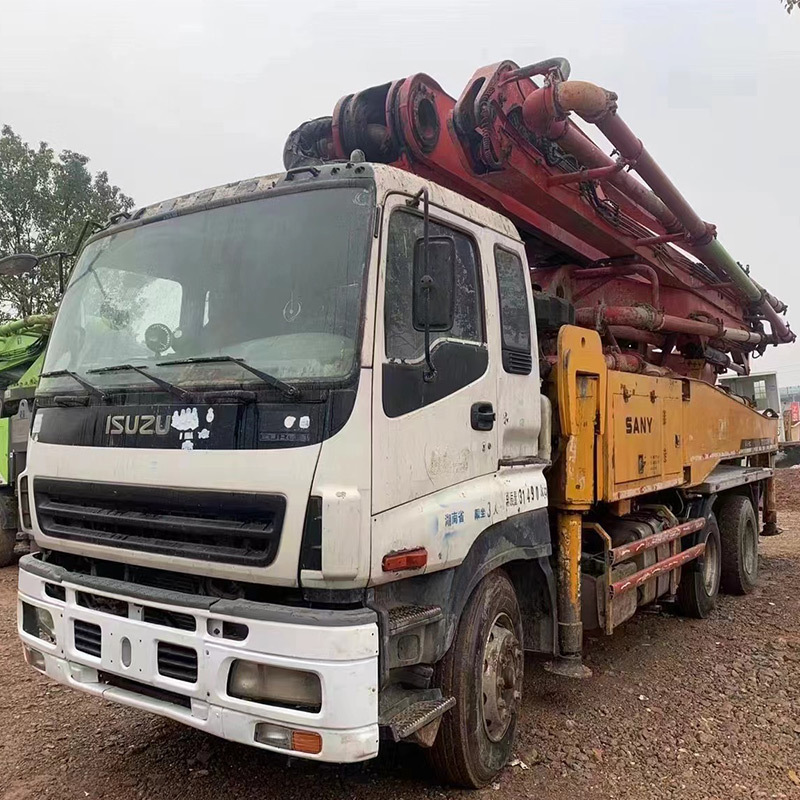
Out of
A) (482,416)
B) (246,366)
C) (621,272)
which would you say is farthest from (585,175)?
(246,366)

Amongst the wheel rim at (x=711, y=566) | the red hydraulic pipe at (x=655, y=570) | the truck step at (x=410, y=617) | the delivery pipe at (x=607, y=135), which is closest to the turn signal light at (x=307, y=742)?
the truck step at (x=410, y=617)

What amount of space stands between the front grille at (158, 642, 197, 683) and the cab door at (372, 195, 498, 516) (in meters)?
0.85

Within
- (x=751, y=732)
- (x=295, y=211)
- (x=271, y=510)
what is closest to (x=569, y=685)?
(x=751, y=732)

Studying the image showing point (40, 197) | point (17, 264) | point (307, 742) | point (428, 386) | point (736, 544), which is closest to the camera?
point (307, 742)

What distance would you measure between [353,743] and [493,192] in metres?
3.20

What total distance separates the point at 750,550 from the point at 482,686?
499 centimetres

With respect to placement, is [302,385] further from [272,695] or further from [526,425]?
[526,425]

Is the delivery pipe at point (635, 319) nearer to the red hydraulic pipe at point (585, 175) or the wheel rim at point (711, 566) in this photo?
the red hydraulic pipe at point (585, 175)

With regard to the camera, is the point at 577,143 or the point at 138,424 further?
the point at 577,143

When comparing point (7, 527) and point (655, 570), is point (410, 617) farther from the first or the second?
point (7, 527)

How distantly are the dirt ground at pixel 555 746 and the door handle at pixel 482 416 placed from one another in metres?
1.52

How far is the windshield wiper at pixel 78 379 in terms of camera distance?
10.3 ft

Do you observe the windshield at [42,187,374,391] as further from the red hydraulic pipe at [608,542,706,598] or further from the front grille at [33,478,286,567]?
the red hydraulic pipe at [608,542,706,598]

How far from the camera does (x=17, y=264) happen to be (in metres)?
4.02
